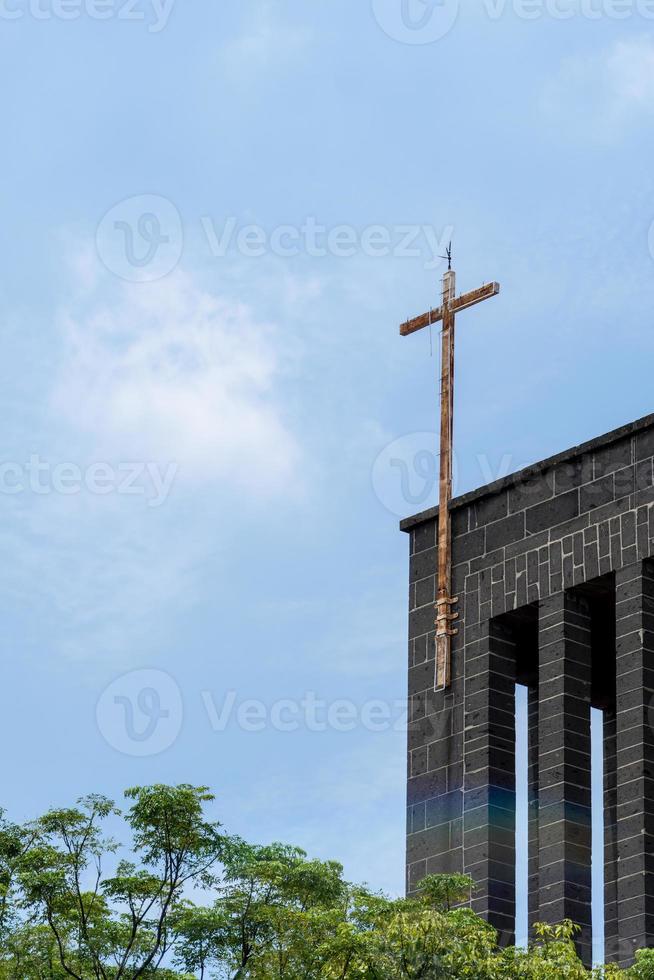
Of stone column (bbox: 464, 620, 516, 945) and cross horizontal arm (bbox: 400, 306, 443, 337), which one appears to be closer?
stone column (bbox: 464, 620, 516, 945)

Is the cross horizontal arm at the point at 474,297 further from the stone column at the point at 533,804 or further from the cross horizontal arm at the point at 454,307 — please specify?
the stone column at the point at 533,804

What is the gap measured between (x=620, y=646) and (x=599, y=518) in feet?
9.36

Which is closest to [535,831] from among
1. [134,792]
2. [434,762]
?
[434,762]

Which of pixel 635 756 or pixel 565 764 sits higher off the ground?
pixel 565 764

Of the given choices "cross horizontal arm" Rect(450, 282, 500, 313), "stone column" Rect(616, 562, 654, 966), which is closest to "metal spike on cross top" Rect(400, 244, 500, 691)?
"cross horizontal arm" Rect(450, 282, 500, 313)

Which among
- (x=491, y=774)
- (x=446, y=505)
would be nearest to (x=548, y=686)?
(x=491, y=774)

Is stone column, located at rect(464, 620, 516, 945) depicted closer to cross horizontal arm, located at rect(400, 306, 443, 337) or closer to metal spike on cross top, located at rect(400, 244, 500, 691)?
metal spike on cross top, located at rect(400, 244, 500, 691)

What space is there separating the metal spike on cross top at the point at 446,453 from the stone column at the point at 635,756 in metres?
4.73

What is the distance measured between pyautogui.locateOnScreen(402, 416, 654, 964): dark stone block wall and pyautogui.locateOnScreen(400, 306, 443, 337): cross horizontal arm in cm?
431

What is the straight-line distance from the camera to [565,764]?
152 ft

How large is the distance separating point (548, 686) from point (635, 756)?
2.76m

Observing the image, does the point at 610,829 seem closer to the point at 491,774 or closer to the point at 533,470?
the point at 491,774

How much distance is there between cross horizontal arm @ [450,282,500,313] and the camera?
51531 millimetres

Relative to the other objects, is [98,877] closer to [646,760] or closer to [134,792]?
[134,792]
